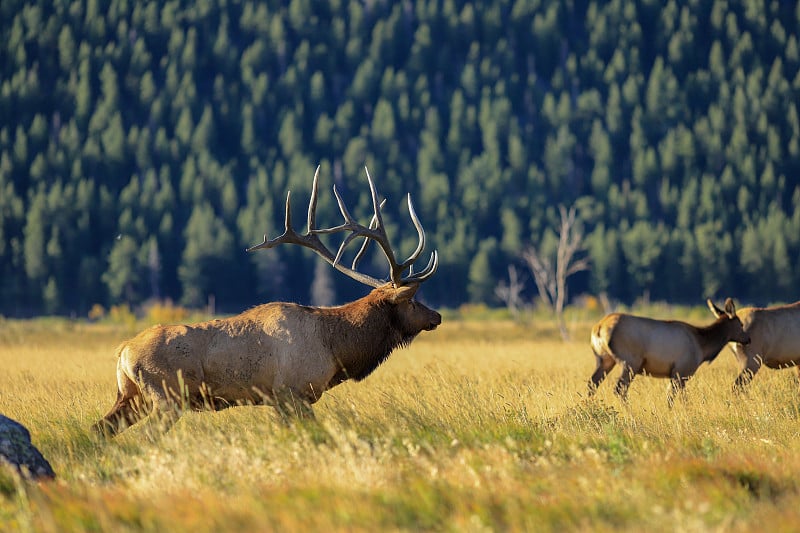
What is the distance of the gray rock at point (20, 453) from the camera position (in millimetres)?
7340

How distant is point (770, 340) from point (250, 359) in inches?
272

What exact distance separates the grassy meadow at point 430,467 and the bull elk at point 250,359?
21cm

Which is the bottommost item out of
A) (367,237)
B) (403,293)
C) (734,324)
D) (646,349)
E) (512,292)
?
(512,292)

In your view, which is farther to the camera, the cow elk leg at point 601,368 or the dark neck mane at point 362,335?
the cow elk leg at point 601,368

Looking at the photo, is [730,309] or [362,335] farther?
[730,309]

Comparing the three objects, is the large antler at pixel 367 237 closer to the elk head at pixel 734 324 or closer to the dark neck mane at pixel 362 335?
the dark neck mane at pixel 362 335

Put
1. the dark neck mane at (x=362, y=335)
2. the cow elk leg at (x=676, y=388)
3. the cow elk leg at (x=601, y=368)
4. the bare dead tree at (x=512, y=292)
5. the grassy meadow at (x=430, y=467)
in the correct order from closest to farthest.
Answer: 1. the grassy meadow at (x=430, y=467)
2. the dark neck mane at (x=362, y=335)
3. the cow elk leg at (x=676, y=388)
4. the cow elk leg at (x=601, y=368)
5. the bare dead tree at (x=512, y=292)

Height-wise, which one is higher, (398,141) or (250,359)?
(398,141)

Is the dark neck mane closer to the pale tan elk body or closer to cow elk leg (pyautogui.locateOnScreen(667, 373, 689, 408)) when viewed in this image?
cow elk leg (pyautogui.locateOnScreen(667, 373, 689, 408))

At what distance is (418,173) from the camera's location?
9494 cm

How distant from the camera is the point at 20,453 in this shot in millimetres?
7426

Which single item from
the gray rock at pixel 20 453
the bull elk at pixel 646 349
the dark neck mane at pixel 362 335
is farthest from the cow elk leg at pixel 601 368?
the gray rock at pixel 20 453

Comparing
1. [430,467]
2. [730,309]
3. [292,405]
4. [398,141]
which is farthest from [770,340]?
[398,141]

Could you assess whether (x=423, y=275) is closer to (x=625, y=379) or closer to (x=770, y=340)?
(x=625, y=379)
